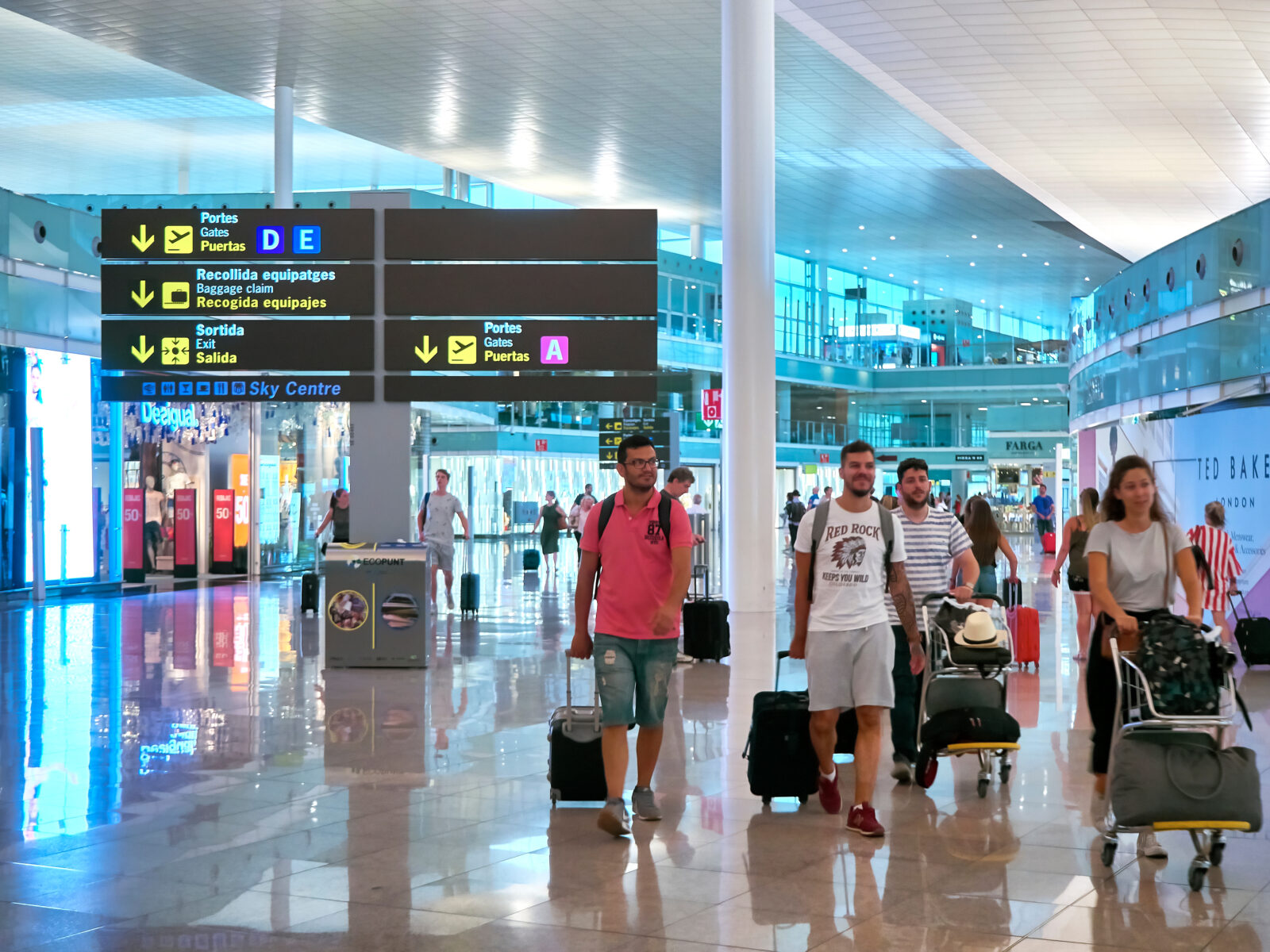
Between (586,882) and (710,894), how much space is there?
487 mm

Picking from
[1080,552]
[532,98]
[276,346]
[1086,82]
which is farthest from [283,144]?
[1080,552]

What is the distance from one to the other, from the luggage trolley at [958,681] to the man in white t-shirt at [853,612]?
751mm

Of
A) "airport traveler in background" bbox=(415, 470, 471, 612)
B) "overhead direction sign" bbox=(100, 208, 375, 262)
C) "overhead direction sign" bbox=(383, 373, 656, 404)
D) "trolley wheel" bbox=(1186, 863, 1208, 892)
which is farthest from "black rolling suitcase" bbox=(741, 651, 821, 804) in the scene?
"airport traveler in background" bbox=(415, 470, 471, 612)

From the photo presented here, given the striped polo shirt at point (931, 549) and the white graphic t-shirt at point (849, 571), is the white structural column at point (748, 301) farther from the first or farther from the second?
the white graphic t-shirt at point (849, 571)

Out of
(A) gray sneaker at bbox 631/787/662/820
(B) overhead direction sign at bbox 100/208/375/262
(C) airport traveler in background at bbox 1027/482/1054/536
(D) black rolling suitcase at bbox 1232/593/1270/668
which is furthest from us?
(C) airport traveler in background at bbox 1027/482/1054/536

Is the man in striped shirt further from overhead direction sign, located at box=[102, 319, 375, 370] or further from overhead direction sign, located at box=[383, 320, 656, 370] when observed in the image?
overhead direction sign, located at box=[102, 319, 375, 370]

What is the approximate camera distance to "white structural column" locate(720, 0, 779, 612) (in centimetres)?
1725

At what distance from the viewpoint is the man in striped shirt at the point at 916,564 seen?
7410 mm

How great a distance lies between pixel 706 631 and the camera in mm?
12531

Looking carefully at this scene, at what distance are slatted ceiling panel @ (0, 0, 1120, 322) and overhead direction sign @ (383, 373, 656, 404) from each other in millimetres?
8691

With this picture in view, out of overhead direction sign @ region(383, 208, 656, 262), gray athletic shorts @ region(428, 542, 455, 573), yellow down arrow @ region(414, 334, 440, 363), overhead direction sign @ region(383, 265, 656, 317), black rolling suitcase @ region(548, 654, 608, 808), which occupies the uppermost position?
overhead direction sign @ region(383, 208, 656, 262)

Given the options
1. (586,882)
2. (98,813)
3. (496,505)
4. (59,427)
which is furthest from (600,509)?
(496,505)

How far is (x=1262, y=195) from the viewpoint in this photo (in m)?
29.1

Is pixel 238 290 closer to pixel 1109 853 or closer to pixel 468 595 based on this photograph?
pixel 468 595
